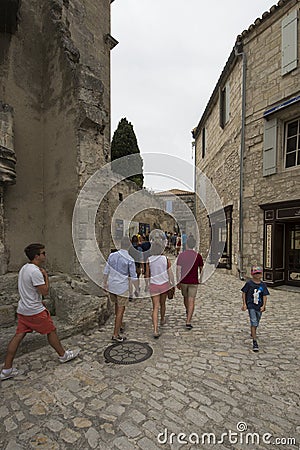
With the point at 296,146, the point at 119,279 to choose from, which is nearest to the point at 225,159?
the point at 296,146

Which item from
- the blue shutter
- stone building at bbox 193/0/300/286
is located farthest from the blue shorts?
the blue shutter

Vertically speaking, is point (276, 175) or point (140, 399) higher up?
point (276, 175)

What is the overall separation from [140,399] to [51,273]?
10.4ft

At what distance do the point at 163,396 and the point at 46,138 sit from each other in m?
4.83

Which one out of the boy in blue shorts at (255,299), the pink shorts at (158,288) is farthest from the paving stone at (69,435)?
the boy in blue shorts at (255,299)

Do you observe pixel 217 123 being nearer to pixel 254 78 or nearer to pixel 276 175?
pixel 254 78

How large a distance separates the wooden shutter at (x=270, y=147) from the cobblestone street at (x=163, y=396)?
18.5 ft

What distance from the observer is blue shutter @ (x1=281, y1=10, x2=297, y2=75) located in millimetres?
7453

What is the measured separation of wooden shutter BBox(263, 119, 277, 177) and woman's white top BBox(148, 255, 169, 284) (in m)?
5.77

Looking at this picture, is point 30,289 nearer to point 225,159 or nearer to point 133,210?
point 225,159

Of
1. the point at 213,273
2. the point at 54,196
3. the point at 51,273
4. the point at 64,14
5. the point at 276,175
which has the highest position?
the point at 64,14

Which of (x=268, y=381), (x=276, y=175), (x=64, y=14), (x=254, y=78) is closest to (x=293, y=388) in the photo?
(x=268, y=381)

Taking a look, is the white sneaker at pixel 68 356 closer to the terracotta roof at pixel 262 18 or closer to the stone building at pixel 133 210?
the stone building at pixel 133 210

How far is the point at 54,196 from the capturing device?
4.95 meters
